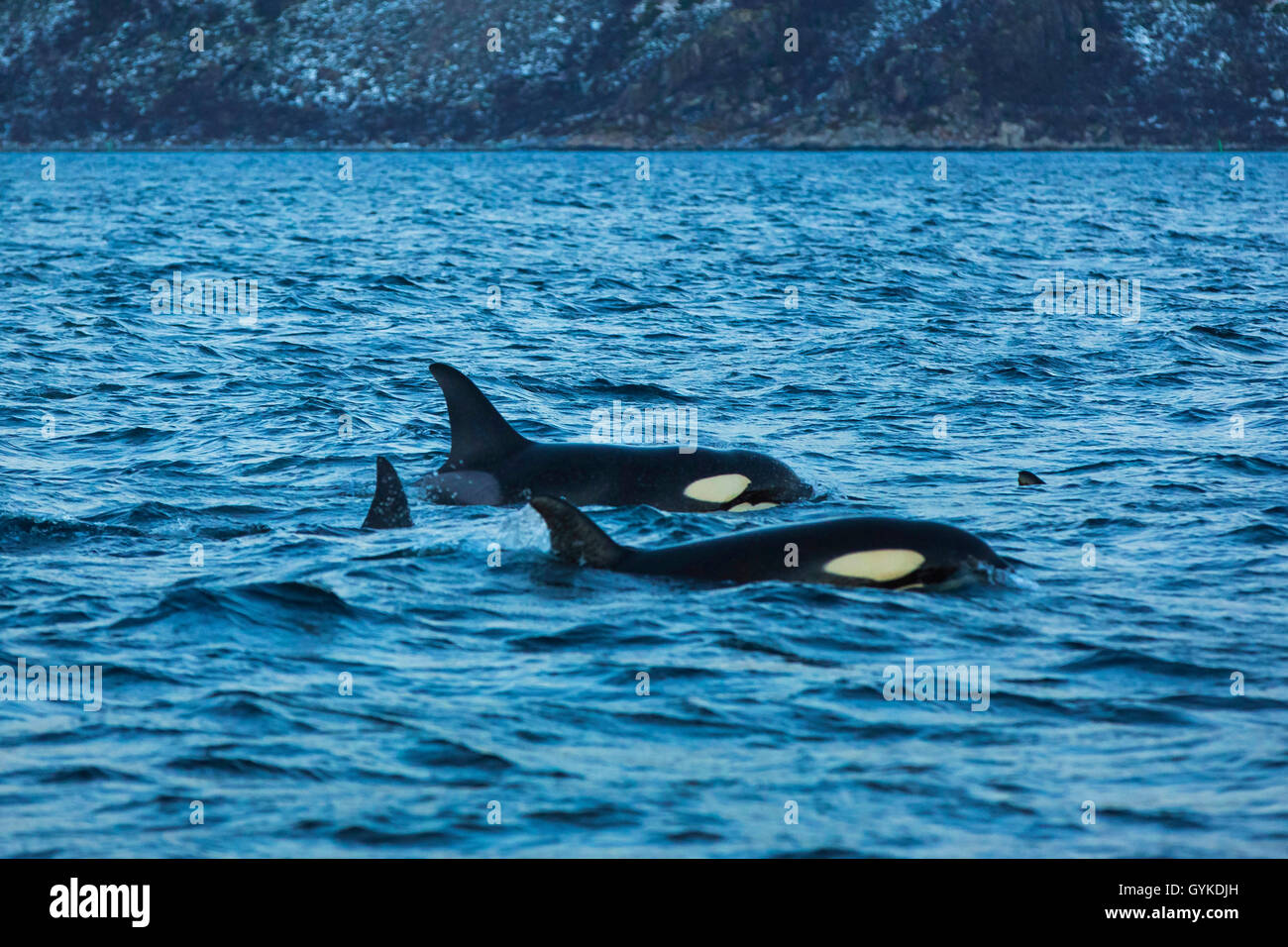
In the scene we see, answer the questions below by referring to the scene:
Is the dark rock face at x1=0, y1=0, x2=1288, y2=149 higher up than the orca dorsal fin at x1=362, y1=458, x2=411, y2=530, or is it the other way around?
the dark rock face at x1=0, y1=0, x2=1288, y2=149

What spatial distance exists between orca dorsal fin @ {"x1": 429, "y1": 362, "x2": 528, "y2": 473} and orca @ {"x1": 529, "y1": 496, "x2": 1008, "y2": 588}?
252cm

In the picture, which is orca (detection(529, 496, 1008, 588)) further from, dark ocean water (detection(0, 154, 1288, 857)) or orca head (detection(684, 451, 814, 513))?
orca head (detection(684, 451, 814, 513))

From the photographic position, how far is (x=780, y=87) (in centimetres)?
17850

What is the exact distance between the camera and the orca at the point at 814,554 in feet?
30.5

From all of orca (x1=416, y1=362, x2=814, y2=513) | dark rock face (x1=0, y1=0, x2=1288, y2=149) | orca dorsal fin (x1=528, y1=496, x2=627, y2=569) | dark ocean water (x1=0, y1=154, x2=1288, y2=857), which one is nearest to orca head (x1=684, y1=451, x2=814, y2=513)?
orca (x1=416, y1=362, x2=814, y2=513)

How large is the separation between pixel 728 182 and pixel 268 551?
2860 inches

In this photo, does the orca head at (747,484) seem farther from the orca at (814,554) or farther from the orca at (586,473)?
the orca at (814,554)

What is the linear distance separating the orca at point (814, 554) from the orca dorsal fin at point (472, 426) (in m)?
2.52

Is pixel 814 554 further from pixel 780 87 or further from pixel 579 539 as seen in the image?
pixel 780 87

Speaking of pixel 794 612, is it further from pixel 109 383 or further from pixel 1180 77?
pixel 1180 77

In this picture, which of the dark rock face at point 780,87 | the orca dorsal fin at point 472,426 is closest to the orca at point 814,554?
the orca dorsal fin at point 472,426

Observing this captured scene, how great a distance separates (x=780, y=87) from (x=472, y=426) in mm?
173192

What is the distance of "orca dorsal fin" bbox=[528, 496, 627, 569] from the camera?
30.8 ft
